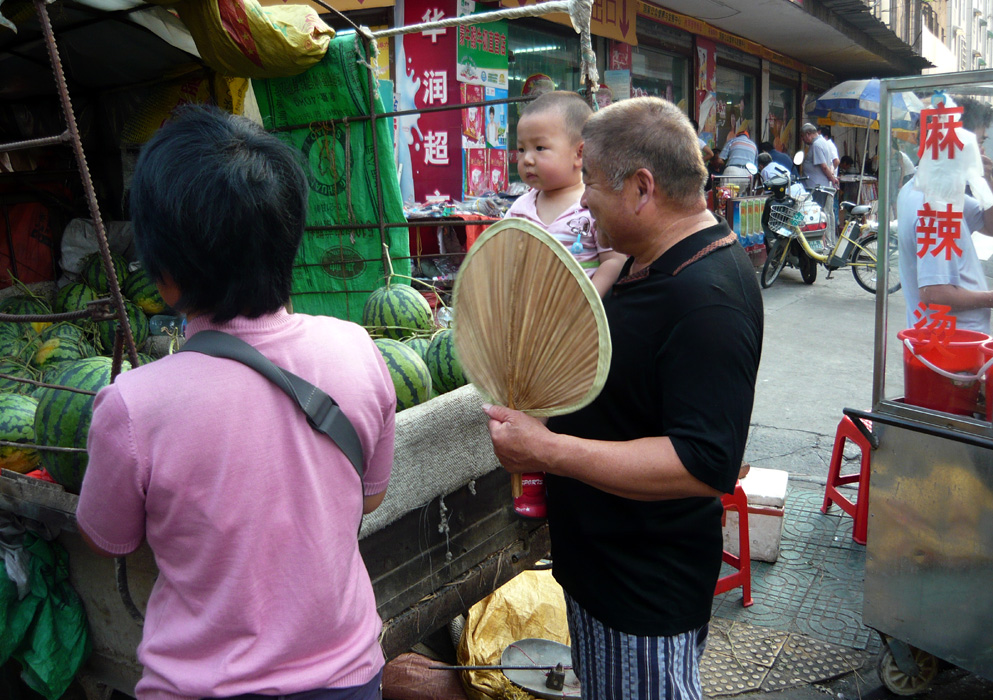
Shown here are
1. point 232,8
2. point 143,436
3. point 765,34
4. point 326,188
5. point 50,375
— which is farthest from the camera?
point 765,34

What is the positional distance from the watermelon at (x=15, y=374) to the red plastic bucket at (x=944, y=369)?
3.49 meters

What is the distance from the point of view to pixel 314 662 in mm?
1331

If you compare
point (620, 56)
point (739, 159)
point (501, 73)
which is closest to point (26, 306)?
point (501, 73)

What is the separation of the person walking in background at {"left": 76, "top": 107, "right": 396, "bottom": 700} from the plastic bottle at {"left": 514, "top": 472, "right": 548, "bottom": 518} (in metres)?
A: 1.03

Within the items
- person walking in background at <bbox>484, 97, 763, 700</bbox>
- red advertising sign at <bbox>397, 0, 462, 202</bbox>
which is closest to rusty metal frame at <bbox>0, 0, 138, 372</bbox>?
person walking in background at <bbox>484, 97, 763, 700</bbox>

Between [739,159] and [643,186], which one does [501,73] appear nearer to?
[739,159]

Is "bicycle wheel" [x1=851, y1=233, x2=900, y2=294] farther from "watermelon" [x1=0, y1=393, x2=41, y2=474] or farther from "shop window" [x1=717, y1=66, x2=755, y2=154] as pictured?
"watermelon" [x1=0, y1=393, x2=41, y2=474]

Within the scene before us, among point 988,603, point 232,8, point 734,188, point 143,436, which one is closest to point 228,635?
point 143,436

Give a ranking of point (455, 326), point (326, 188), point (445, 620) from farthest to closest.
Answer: point (326, 188), point (445, 620), point (455, 326)

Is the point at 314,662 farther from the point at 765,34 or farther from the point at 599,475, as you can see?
the point at 765,34

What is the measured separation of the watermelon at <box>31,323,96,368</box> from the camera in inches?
137

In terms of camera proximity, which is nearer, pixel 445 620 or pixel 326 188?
pixel 445 620

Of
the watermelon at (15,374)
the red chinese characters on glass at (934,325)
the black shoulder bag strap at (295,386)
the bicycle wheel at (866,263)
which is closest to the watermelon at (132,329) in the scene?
the watermelon at (15,374)

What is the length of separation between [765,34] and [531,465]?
14.6 meters
